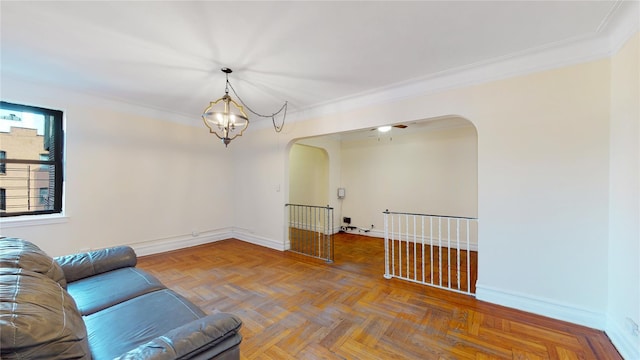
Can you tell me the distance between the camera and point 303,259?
3.99 m

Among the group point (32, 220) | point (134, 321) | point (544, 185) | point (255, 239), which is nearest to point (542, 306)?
point (544, 185)

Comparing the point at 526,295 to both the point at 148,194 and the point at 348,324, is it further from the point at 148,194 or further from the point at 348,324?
the point at 148,194

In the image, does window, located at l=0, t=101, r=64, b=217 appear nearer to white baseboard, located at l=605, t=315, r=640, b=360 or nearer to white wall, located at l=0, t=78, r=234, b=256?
white wall, located at l=0, t=78, r=234, b=256

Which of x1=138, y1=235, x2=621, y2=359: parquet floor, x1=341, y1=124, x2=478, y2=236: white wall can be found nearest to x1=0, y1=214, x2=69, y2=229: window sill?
x1=138, y1=235, x2=621, y2=359: parquet floor

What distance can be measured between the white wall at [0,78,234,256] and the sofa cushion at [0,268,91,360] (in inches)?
123

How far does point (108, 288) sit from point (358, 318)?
6.76 ft

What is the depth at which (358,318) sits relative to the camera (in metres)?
2.30

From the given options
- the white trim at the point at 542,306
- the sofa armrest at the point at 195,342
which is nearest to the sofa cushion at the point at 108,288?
the sofa armrest at the point at 195,342

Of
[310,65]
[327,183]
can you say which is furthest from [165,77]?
[327,183]

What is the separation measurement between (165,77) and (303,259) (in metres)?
3.16

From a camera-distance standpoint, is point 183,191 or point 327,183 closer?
point 183,191

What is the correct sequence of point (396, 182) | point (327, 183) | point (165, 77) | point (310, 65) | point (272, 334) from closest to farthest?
point (272, 334) → point (310, 65) → point (165, 77) → point (396, 182) → point (327, 183)

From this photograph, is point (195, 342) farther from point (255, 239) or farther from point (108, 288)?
point (255, 239)

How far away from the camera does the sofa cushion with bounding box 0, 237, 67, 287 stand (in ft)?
4.44
